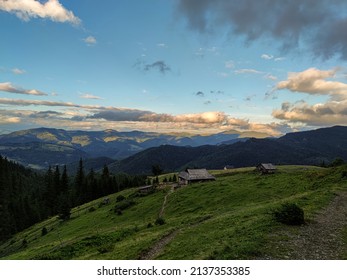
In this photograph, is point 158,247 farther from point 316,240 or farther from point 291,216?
point 316,240

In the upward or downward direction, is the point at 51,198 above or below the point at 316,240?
below

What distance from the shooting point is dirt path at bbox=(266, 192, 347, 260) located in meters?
18.9

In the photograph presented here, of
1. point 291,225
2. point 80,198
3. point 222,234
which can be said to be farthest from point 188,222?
point 80,198

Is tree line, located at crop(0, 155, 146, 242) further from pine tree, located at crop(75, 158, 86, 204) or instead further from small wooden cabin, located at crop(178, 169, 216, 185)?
small wooden cabin, located at crop(178, 169, 216, 185)

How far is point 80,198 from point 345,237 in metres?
136

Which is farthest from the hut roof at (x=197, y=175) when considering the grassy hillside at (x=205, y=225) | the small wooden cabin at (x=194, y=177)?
the grassy hillside at (x=205, y=225)

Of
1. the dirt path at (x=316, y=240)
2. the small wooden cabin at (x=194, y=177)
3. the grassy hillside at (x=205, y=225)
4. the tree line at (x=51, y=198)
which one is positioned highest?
the dirt path at (x=316, y=240)

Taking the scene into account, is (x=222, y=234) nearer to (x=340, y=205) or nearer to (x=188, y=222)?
(x=188, y=222)

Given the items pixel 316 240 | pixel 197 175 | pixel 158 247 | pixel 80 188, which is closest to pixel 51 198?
pixel 80 188

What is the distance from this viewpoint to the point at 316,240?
2202 centimetres

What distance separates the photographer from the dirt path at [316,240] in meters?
18.9

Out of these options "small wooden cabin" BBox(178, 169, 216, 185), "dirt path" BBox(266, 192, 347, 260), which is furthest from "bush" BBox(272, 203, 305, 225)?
"small wooden cabin" BBox(178, 169, 216, 185)

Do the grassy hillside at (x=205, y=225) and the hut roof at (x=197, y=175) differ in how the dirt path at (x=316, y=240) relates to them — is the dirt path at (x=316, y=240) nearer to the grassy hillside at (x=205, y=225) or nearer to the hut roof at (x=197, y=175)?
the grassy hillside at (x=205, y=225)

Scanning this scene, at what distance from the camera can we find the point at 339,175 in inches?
2296
